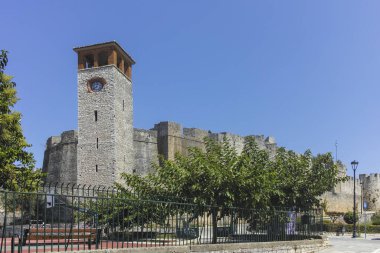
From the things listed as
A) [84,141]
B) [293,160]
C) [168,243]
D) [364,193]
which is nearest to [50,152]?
[84,141]

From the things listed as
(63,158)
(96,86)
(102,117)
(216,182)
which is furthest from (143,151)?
(216,182)

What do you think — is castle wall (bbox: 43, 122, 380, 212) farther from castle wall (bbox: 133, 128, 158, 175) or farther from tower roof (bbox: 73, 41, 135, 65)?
tower roof (bbox: 73, 41, 135, 65)

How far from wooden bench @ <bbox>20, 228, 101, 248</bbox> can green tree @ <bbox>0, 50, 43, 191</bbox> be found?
10.0 metres

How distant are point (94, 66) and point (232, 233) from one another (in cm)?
2535

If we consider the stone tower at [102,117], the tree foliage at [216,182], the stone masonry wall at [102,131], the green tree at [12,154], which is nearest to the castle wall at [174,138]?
the stone tower at [102,117]

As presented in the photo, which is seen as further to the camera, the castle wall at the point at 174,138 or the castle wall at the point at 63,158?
the castle wall at the point at 174,138

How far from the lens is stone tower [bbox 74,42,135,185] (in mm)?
34219

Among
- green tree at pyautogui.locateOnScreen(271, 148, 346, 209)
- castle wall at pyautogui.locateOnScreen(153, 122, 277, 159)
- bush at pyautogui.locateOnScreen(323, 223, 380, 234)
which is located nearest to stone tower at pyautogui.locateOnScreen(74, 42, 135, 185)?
castle wall at pyautogui.locateOnScreen(153, 122, 277, 159)

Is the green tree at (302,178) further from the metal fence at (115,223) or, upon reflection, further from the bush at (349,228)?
the bush at (349,228)

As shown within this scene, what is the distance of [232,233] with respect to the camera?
512 inches

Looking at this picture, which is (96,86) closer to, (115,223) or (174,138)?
(174,138)

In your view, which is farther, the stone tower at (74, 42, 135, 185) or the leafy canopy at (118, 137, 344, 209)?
the stone tower at (74, 42, 135, 185)

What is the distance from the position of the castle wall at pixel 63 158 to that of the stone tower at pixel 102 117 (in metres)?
5.11

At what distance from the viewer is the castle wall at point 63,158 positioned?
40062 millimetres
